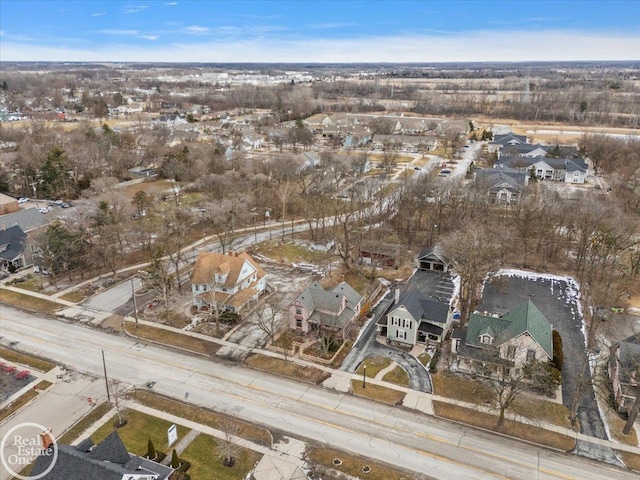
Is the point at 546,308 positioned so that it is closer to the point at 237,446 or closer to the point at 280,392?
the point at 280,392

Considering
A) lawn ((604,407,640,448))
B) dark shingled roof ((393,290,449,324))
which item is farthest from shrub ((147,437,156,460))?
lawn ((604,407,640,448))

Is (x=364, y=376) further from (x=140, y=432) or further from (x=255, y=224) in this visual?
(x=255, y=224)

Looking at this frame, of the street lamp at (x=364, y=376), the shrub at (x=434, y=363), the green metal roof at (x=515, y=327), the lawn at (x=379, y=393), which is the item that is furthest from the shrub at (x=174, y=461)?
the green metal roof at (x=515, y=327)

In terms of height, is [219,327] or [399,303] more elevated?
[399,303]

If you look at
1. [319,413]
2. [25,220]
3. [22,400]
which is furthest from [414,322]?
[25,220]

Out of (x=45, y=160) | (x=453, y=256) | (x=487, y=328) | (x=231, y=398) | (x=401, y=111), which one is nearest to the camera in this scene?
(x=231, y=398)

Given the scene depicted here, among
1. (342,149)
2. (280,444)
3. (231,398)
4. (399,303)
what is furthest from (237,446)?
(342,149)

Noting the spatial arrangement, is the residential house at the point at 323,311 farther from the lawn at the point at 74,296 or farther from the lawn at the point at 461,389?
the lawn at the point at 74,296
